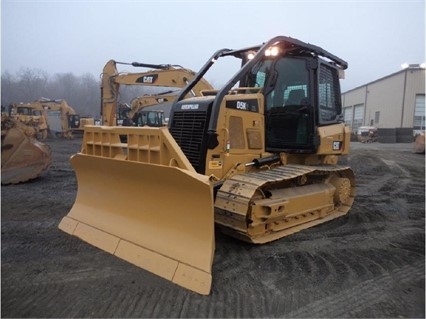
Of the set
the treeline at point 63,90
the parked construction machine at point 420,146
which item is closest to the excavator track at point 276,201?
the parked construction machine at point 420,146

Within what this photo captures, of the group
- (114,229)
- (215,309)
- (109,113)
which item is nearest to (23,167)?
(109,113)

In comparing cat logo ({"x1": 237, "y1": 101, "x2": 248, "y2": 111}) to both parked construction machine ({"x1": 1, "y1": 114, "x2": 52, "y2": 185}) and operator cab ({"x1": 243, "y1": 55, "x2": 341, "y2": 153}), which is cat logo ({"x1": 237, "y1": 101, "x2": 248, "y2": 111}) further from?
parked construction machine ({"x1": 1, "y1": 114, "x2": 52, "y2": 185})

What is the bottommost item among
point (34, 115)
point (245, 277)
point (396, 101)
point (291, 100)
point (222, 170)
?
point (245, 277)

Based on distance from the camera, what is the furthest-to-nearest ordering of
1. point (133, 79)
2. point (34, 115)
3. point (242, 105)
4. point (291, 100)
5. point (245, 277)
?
point (34, 115), point (133, 79), point (291, 100), point (242, 105), point (245, 277)

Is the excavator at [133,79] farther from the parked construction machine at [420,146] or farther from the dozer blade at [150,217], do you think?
the parked construction machine at [420,146]

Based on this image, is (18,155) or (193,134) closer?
(193,134)

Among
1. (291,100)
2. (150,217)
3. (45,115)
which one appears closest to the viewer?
(150,217)

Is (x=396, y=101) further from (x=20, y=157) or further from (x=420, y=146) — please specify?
(x=20, y=157)

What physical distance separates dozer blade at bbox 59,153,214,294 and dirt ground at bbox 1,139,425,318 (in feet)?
0.51

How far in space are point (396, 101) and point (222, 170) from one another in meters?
36.0

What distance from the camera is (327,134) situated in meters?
5.84

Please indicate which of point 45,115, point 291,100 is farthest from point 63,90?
point 291,100

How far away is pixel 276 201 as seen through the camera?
4.66 meters

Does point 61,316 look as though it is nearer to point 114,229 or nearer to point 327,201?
point 114,229
